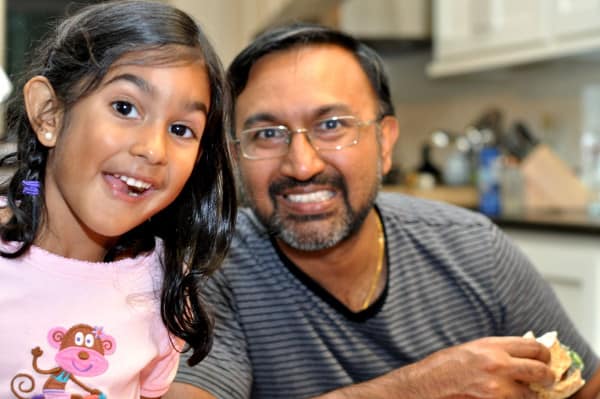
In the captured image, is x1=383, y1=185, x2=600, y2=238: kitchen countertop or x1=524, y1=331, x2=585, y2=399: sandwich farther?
x1=383, y1=185, x2=600, y2=238: kitchen countertop

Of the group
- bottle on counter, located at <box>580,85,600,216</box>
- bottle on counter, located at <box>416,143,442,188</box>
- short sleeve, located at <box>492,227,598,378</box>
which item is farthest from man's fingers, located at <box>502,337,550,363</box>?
bottle on counter, located at <box>416,143,442,188</box>

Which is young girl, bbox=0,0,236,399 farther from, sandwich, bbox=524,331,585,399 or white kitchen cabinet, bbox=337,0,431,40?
white kitchen cabinet, bbox=337,0,431,40

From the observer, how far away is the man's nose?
4.77ft

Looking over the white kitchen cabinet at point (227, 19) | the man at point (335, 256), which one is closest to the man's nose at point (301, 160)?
the man at point (335, 256)

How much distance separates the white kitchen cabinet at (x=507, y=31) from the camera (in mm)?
2736

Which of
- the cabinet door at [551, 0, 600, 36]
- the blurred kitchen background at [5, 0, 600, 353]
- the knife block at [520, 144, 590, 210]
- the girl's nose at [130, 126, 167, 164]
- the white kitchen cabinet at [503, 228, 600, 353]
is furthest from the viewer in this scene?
the knife block at [520, 144, 590, 210]

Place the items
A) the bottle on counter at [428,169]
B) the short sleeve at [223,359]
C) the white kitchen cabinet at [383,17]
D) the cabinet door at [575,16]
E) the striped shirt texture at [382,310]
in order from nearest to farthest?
the short sleeve at [223,359], the striped shirt texture at [382,310], the cabinet door at [575,16], the white kitchen cabinet at [383,17], the bottle on counter at [428,169]

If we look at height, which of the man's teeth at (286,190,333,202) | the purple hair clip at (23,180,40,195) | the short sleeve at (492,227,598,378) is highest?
the purple hair clip at (23,180,40,195)

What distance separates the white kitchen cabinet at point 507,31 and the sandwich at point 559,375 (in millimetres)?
1693

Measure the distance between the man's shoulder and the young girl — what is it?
604 millimetres

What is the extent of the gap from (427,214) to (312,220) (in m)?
0.27

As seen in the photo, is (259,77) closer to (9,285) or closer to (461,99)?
(9,285)

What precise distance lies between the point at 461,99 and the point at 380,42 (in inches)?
20.8

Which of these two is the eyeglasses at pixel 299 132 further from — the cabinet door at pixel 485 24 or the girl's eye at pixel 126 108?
the cabinet door at pixel 485 24
